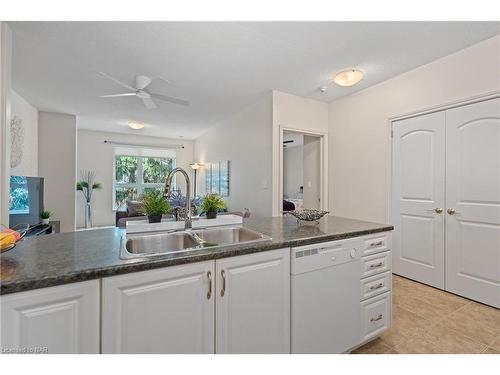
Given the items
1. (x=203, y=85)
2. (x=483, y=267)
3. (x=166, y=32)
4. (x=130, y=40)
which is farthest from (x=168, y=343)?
(x=203, y=85)

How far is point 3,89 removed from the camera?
1.88 m

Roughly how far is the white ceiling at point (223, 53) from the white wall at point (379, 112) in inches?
6.0

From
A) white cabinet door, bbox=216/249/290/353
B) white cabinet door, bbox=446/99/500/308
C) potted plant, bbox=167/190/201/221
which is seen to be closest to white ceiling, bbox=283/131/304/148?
white cabinet door, bbox=446/99/500/308

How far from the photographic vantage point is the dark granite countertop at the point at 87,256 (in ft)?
2.71

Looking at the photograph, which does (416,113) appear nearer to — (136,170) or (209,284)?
(209,284)

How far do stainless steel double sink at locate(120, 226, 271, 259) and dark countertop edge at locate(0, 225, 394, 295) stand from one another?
0.10 metres

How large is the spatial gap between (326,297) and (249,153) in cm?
306

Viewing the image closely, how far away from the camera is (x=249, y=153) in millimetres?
4148

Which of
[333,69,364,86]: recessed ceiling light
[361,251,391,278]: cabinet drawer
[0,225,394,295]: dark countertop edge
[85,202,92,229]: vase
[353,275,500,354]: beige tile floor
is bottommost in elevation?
[353,275,500,354]: beige tile floor

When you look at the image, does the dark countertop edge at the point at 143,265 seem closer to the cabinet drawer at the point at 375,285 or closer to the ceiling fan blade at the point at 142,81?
the cabinet drawer at the point at 375,285

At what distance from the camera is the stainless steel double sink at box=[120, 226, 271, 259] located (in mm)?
1371

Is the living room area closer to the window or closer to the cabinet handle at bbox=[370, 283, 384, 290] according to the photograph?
the window
